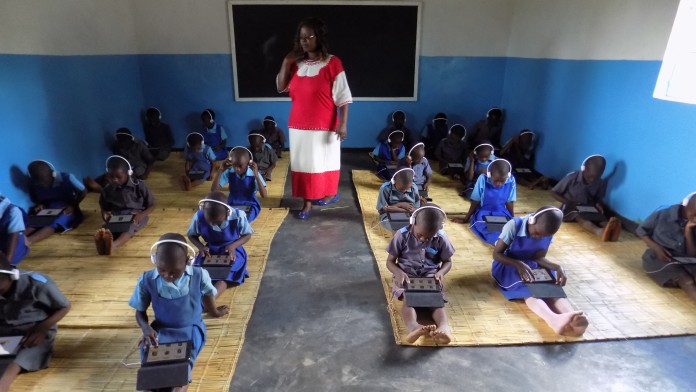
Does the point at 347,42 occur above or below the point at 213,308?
above

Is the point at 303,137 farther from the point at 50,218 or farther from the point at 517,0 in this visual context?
the point at 517,0

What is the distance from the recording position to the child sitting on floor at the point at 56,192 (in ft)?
11.6

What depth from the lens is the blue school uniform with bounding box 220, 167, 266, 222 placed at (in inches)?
149

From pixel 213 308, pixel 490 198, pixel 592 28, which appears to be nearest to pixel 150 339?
pixel 213 308

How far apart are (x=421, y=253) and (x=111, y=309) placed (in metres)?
1.87

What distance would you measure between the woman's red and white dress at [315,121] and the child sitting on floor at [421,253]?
148cm

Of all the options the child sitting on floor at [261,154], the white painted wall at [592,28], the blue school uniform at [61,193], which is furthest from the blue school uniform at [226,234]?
the white painted wall at [592,28]

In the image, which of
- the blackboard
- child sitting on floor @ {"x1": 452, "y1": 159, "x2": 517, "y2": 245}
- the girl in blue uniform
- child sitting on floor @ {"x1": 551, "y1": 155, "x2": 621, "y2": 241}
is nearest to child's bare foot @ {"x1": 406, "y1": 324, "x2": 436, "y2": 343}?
child sitting on floor @ {"x1": 452, "y1": 159, "x2": 517, "y2": 245}

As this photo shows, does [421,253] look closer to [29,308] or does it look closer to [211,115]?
[29,308]

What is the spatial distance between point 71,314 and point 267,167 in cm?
292

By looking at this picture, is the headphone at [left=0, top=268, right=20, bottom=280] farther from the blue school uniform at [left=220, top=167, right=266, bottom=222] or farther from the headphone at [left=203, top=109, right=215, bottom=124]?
the headphone at [left=203, top=109, right=215, bottom=124]

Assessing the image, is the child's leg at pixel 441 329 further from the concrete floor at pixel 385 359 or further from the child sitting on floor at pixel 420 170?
the child sitting on floor at pixel 420 170

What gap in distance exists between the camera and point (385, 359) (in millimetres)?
2125

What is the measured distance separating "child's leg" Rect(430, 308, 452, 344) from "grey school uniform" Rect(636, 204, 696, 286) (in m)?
1.62
